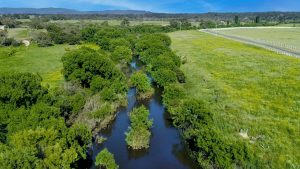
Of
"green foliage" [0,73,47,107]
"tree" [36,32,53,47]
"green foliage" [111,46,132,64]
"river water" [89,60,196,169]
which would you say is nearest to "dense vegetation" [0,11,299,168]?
"green foliage" [0,73,47,107]

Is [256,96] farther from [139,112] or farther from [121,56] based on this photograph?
[121,56]

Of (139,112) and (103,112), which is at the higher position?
(139,112)

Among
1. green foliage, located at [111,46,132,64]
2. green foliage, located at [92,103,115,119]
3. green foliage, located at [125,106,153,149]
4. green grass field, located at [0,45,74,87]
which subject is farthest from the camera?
green foliage, located at [111,46,132,64]

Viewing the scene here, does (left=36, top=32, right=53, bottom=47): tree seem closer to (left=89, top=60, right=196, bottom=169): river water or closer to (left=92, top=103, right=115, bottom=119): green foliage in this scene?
(left=89, top=60, right=196, bottom=169): river water

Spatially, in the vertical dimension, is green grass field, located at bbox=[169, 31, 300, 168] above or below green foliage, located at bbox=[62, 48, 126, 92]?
below

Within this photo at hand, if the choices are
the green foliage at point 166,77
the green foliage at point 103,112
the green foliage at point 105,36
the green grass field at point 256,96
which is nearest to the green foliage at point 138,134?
the green foliage at point 103,112

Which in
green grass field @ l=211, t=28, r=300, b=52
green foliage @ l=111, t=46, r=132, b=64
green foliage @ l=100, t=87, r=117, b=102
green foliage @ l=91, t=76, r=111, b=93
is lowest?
green foliage @ l=100, t=87, r=117, b=102

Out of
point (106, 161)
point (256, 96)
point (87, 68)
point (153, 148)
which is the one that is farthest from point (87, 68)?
point (256, 96)
